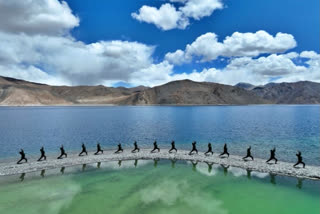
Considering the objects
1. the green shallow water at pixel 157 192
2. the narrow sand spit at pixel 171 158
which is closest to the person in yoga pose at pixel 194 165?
the green shallow water at pixel 157 192

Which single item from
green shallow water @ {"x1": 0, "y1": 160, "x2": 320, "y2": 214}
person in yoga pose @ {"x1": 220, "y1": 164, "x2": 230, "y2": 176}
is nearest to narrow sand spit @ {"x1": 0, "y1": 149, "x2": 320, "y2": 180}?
person in yoga pose @ {"x1": 220, "y1": 164, "x2": 230, "y2": 176}

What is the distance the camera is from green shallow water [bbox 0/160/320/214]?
14858mm

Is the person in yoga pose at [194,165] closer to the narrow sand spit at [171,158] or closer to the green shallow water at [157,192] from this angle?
the green shallow water at [157,192]

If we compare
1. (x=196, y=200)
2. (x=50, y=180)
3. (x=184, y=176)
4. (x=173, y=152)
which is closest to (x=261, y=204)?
(x=196, y=200)

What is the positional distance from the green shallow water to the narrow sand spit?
4.63 ft

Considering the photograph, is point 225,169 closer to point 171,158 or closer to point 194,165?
point 194,165

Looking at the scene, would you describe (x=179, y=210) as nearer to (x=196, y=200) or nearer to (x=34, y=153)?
(x=196, y=200)

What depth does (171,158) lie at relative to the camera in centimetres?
2750

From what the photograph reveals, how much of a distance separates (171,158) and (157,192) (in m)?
10.4

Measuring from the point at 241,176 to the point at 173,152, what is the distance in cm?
1122

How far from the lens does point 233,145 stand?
1447 inches

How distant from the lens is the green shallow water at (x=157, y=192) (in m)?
14.9

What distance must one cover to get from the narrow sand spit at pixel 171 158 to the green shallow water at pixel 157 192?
1.41 m

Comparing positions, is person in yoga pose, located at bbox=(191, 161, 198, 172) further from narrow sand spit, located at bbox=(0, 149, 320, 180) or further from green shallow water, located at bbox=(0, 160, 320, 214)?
narrow sand spit, located at bbox=(0, 149, 320, 180)
